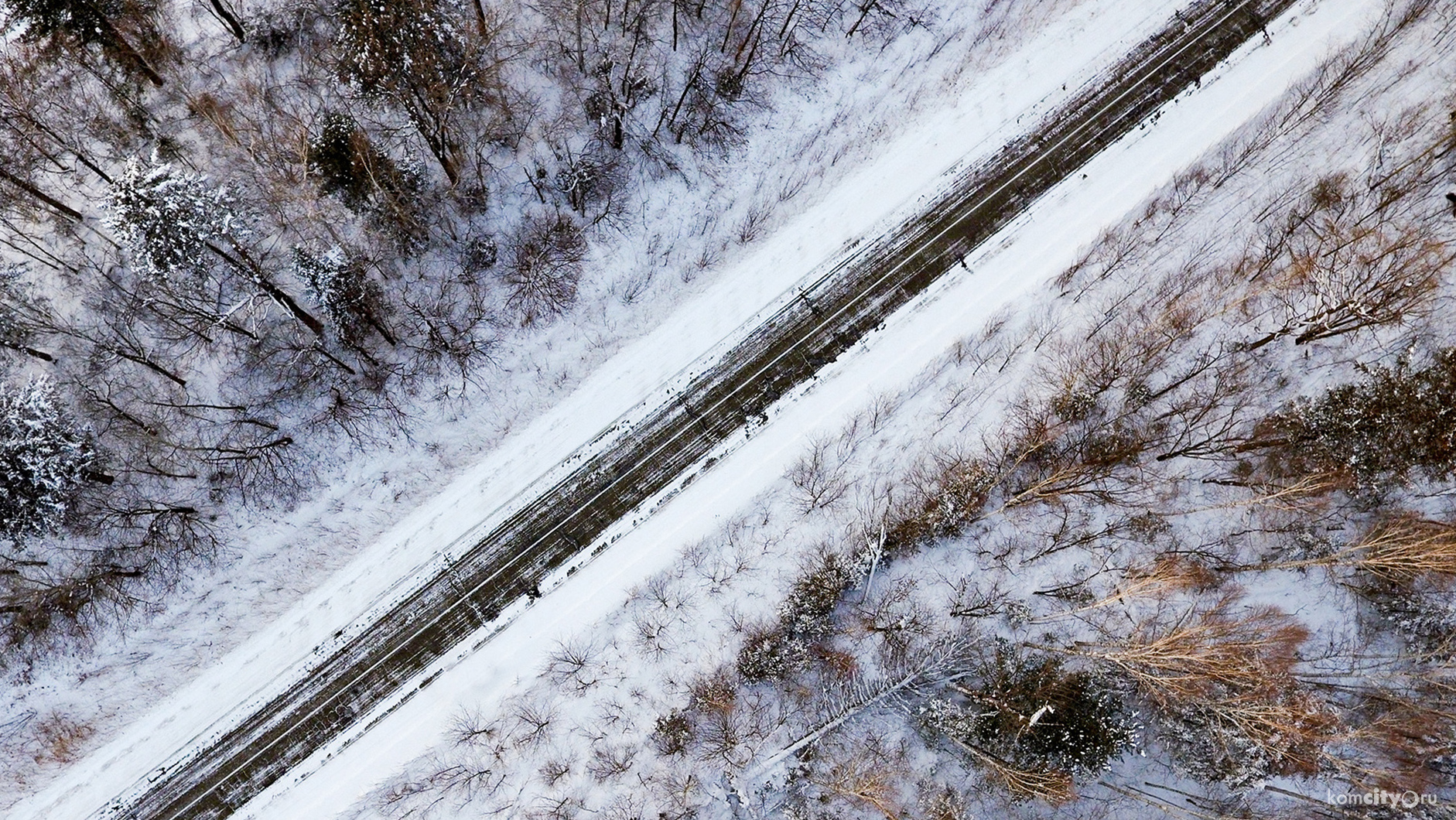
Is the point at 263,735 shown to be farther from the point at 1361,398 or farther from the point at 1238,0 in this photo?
the point at 1238,0

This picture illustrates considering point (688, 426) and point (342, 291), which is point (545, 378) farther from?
point (342, 291)

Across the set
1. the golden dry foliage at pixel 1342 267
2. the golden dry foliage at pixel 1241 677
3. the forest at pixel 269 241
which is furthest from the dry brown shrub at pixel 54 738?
the golden dry foliage at pixel 1342 267

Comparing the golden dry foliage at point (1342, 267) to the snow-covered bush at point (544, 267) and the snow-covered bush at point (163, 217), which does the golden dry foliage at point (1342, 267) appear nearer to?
the snow-covered bush at point (544, 267)

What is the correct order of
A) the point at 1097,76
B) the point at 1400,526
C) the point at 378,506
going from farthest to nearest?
the point at 1097,76 < the point at 378,506 < the point at 1400,526

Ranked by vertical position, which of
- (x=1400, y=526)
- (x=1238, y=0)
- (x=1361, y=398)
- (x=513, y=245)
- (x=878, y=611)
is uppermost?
(x=513, y=245)

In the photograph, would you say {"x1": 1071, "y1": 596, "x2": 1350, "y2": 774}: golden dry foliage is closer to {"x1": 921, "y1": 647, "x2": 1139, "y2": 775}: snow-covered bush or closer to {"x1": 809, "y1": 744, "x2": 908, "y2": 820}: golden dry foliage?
{"x1": 921, "y1": 647, "x2": 1139, "y2": 775}: snow-covered bush

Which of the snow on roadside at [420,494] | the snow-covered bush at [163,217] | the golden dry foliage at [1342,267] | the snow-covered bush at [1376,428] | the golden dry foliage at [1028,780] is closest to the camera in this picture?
the snow-covered bush at [163,217]

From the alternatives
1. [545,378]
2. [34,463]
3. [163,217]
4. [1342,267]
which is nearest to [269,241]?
[163,217]

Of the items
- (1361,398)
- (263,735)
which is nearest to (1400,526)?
(1361,398)
